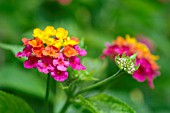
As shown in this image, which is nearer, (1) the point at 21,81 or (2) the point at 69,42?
(2) the point at 69,42

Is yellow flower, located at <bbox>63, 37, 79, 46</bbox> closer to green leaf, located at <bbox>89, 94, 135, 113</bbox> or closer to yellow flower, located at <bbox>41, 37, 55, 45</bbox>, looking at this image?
yellow flower, located at <bbox>41, 37, 55, 45</bbox>

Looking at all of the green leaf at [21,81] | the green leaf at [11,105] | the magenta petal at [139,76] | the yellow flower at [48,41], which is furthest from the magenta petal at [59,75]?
the green leaf at [21,81]

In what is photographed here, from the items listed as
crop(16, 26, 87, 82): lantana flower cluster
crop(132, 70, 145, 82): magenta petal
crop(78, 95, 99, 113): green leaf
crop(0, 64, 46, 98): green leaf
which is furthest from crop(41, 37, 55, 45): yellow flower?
crop(0, 64, 46, 98): green leaf

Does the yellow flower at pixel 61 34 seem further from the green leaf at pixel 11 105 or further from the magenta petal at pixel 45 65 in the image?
the green leaf at pixel 11 105

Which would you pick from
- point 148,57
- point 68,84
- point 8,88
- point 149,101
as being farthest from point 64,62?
point 149,101

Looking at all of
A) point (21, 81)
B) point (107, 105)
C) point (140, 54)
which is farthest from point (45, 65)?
point (21, 81)

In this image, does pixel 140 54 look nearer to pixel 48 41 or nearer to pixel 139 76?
pixel 139 76
